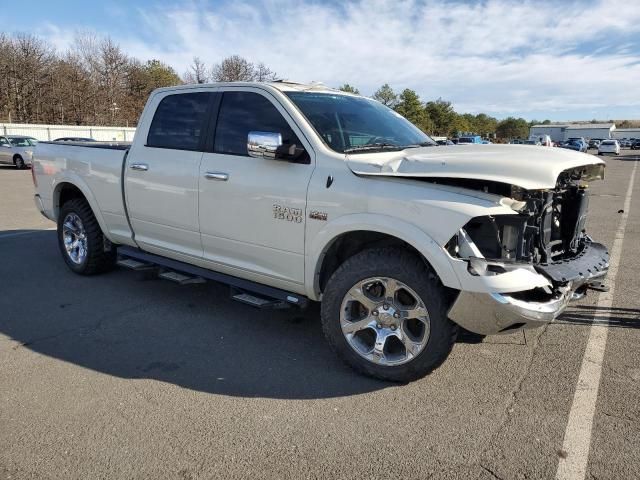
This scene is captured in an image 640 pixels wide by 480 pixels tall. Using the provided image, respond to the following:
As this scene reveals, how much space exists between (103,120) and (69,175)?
178 ft

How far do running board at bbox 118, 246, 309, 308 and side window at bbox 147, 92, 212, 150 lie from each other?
3.60 ft

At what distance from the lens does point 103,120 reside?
2140 inches

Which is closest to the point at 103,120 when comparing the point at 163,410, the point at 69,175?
the point at 69,175

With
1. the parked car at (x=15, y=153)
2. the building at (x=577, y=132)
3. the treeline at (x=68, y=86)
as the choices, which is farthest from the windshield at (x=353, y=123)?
the building at (x=577, y=132)

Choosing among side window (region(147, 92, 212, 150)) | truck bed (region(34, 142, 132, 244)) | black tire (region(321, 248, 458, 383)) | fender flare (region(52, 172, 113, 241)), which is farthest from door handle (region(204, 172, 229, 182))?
fender flare (region(52, 172, 113, 241))

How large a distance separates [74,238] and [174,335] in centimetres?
254

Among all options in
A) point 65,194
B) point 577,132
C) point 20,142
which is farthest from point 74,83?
point 577,132

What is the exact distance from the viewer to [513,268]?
3020 mm

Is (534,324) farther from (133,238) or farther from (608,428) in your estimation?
(133,238)

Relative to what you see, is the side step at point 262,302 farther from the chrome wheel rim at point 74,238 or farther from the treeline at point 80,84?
the treeline at point 80,84

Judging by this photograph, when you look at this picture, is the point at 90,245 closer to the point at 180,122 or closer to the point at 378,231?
the point at 180,122

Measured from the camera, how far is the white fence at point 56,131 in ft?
117

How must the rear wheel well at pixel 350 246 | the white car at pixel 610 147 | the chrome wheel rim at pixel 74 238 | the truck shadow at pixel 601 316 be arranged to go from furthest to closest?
the white car at pixel 610 147
the chrome wheel rim at pixel 74 238
the truck shadow at pixel 601 316
the rear wheel well at pixel 350 246

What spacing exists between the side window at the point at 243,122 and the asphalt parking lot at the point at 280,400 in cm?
157
